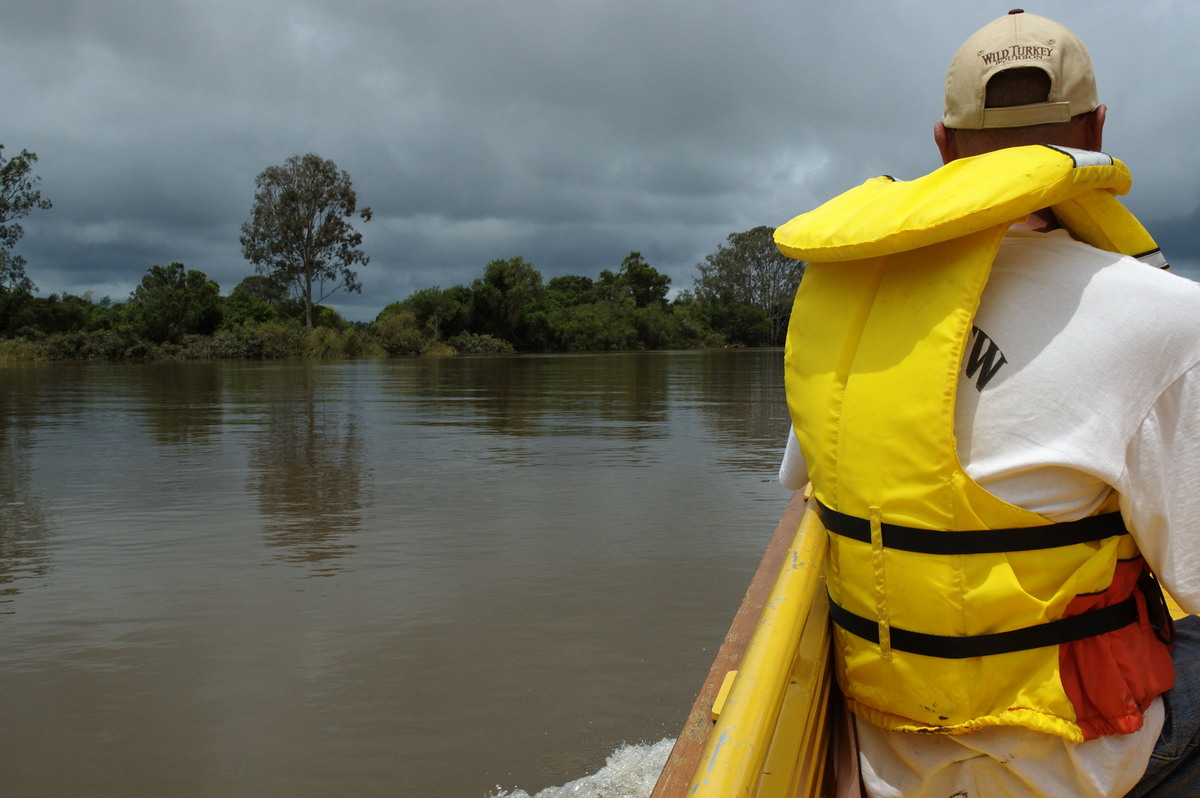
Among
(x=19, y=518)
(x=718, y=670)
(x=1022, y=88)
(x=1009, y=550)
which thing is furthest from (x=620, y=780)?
(x=19, y=518)

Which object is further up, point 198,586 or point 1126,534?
point 1126,534

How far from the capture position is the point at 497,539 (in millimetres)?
5215

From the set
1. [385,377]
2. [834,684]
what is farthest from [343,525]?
[385,377]

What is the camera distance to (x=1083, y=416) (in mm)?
1076

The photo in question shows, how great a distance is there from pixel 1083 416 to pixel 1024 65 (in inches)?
19.2

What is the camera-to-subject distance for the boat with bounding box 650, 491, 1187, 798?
3.13ft

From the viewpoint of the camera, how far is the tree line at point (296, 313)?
34.6 meters

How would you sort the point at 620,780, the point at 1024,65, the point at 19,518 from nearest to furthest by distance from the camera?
the point at 1024,65
the point at 620,780
the point at 19,518

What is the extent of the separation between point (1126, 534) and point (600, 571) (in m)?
3.53

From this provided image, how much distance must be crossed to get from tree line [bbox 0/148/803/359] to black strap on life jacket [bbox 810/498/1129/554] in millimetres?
30597

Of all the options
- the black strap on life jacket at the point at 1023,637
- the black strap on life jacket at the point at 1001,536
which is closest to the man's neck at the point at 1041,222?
the black strap on life jacket at the point at 1001,536

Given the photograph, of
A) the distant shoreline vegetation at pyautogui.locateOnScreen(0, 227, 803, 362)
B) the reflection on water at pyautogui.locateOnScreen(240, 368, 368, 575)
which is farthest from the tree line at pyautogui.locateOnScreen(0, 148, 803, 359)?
the reflection on water at pyautogui.locateOnScreen(240, 368, 368, 575)

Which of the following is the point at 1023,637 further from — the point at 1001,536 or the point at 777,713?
the point at 777,713

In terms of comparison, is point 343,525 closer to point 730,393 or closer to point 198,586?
point 198,586
